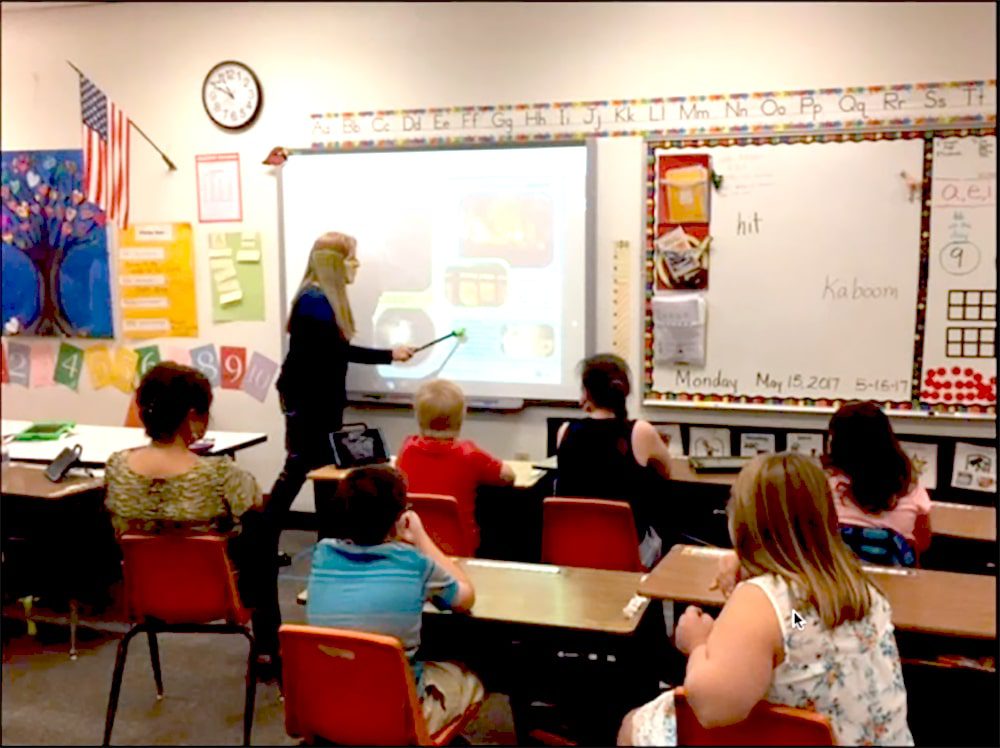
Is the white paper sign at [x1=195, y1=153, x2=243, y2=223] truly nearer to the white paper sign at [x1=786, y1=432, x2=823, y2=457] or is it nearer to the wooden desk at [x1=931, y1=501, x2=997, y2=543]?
the white paper sign at [x1=786, y1=432, x2=823, y2=457]

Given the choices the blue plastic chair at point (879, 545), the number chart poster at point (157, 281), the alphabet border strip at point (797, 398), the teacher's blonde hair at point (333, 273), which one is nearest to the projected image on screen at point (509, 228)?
the alphabet border strip at point (797, 398)

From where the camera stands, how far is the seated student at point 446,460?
299 centimetres

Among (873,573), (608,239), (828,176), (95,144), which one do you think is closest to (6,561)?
(95,144)

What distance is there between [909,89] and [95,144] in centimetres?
414

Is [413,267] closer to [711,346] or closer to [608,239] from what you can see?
[608,239]

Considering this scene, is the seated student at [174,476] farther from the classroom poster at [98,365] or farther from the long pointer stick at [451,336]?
the classroom poster at [98,365]

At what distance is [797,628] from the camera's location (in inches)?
59.2

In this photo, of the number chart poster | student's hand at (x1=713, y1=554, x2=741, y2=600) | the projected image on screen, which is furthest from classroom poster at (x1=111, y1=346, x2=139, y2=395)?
student's hand at (x1=713, y1=554, x2=741, y2=600)

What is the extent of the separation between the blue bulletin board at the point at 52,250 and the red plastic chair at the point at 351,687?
3.97m

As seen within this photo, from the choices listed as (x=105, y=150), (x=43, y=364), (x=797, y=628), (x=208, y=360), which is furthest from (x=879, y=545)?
(x=43, y=364)

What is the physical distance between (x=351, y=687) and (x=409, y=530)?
0.37 m

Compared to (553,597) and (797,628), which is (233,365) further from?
(797,628)

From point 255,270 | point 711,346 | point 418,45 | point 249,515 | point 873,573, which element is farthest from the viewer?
point 255,270

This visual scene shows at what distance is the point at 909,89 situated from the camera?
3871mm
